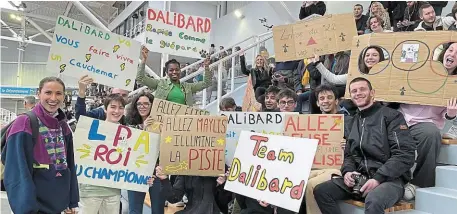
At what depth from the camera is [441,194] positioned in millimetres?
2727

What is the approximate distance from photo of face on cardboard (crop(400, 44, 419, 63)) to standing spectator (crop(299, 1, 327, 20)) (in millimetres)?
4134

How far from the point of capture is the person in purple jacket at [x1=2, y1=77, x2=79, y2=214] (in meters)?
2.10

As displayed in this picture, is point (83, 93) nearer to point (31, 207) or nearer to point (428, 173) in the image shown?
point (31, 207)

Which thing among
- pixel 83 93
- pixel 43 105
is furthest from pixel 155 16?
pixel 43 105

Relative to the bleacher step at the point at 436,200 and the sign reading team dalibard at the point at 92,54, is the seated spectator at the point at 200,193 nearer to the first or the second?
the sign reading team dalibard at the point at 92,54

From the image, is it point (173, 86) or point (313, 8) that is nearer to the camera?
point (173, 86)

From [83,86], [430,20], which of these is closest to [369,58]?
[430,20]

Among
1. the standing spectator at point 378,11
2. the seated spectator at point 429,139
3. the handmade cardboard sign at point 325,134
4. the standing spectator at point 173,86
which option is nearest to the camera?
the seated spectator at point 429,139

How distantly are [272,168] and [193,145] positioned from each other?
0.73m

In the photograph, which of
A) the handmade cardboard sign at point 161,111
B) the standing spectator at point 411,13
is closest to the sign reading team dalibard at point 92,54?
the handmade cardboard sign at point 161,111

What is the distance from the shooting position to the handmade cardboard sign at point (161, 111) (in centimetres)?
343

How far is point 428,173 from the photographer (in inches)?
119

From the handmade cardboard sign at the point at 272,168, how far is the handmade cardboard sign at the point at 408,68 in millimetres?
997

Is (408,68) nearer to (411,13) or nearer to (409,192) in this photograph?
(409,192)
